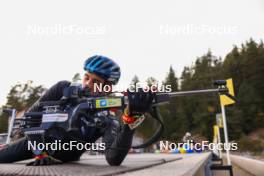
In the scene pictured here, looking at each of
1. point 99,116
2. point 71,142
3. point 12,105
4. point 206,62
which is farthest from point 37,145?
point 206,62

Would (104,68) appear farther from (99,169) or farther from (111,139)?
(99,169)

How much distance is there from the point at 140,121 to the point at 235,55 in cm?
7211

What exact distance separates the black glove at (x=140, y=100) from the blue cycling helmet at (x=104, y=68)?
93cm

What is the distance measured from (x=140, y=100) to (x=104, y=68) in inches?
38.9

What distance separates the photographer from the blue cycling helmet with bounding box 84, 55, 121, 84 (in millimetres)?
2676

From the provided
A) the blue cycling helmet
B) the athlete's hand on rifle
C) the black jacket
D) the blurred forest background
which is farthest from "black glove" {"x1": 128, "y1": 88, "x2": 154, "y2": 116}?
the blurred forest background

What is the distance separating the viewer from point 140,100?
177 cm

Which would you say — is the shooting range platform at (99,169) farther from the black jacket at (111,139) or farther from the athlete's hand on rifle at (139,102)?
the athlete's hand on rifle at (139,102)

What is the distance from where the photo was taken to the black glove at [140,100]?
1765 mm

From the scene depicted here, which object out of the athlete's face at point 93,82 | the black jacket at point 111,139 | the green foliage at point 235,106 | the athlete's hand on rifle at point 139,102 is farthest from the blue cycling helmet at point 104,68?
the green foliage at point 235,106

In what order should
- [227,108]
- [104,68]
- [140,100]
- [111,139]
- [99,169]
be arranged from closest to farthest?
[99,169], [140,100], [111,139], [104,68], [227,108]

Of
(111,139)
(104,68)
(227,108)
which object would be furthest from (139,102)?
(227,108)

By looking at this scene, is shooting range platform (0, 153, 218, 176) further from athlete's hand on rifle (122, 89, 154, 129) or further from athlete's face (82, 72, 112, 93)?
athlete's face (82, 72, 112, 93)

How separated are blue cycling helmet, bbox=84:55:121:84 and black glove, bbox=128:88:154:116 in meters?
0.93
